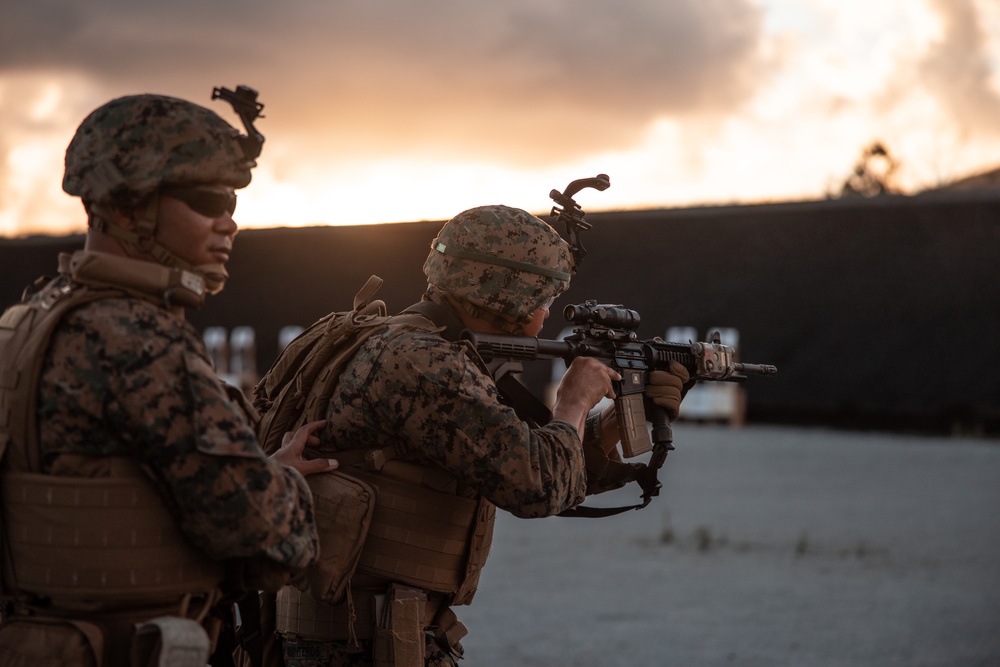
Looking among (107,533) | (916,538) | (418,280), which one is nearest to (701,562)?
(916,538)

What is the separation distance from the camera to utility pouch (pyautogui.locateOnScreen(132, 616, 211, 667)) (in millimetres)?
2217

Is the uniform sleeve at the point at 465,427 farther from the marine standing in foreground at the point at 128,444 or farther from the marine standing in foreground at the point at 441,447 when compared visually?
the marine standing in foreground at the point at 128,444

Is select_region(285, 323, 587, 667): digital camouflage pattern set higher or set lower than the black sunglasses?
lower

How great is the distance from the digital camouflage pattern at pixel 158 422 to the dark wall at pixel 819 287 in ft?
43.6

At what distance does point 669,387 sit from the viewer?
12.5ft

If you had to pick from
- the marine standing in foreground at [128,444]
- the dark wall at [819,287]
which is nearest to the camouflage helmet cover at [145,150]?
the marine standing in foreground at [128,444]

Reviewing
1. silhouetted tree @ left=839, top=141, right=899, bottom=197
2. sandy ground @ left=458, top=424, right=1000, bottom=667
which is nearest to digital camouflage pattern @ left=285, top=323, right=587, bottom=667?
sandy ground @ left=458, top=424, right=1000, bottom=667

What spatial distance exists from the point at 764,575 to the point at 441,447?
633 cm

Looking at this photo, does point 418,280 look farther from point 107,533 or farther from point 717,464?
point 107,533

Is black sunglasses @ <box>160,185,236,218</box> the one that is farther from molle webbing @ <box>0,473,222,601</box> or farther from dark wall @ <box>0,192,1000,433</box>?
dark wall @ <box>0,192,1000,433</box>

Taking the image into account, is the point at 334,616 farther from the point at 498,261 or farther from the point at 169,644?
the point at 498,261

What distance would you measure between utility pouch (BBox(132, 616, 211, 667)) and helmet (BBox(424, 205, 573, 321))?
1.26 meters

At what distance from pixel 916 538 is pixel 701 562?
6.88 feet

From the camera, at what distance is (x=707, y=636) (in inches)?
274
